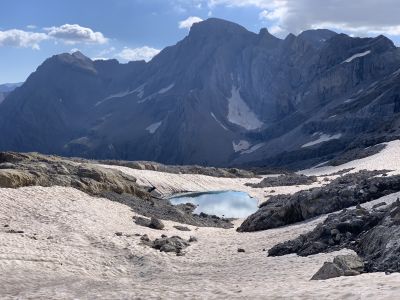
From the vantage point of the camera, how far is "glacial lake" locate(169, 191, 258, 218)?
53.3 meters

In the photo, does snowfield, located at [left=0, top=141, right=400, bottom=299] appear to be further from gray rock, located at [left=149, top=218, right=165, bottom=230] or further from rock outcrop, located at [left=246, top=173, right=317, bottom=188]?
rock outcrop, located at [left=246, top=173, right=317, bottom=188]

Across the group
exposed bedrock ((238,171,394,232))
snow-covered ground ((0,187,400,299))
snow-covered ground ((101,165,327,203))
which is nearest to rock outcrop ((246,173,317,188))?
snow-covered ground ((101,165,327,203))

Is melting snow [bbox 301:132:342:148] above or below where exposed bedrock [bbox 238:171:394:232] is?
above

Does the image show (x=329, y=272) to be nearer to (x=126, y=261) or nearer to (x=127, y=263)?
(x=127, y=263)

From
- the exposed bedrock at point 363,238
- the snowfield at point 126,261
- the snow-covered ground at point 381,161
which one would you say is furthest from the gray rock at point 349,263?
the snow-covered ground at point 381,161

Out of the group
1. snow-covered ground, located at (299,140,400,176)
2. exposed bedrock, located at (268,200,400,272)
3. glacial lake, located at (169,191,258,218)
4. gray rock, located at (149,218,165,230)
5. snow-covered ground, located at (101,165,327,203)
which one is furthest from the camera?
snow-covered ground, located at (299,140,400,176)

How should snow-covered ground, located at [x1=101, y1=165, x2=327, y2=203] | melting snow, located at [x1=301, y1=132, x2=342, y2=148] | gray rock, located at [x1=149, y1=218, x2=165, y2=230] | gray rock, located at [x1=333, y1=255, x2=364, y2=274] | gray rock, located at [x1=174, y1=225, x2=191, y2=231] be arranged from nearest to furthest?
1. gray rock, located at [x1=333, y1=255, x2=364, y2=274]
2. gray rock, located at [x1=149, y1=218, x2=165, y2=230]
3. gray rock, located at [x1=174, y1=225, x2=191, y2=231]
4. snow-covered ground, located at [x1=101, y1=165, x2=327, y2=203]
5. melting snow, located at [x1=301, y1=132, x2=342, y2=148]

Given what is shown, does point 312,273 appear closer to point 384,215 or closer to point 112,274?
point 384,215

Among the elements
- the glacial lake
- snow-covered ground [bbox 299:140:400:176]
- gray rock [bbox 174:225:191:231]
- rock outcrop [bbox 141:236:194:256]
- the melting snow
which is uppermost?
the melting snow

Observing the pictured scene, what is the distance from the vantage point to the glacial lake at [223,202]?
175 feet

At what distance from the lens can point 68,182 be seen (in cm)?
3731

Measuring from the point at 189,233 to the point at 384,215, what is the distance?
47.3ft

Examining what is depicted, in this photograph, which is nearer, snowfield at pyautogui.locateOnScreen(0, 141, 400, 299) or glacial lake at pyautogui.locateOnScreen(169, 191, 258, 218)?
snowfield at pyautogui.locateOnScreen(0, 141, 400, 299)

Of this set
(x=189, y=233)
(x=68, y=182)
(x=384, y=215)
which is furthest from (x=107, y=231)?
(x=384, y=215)
